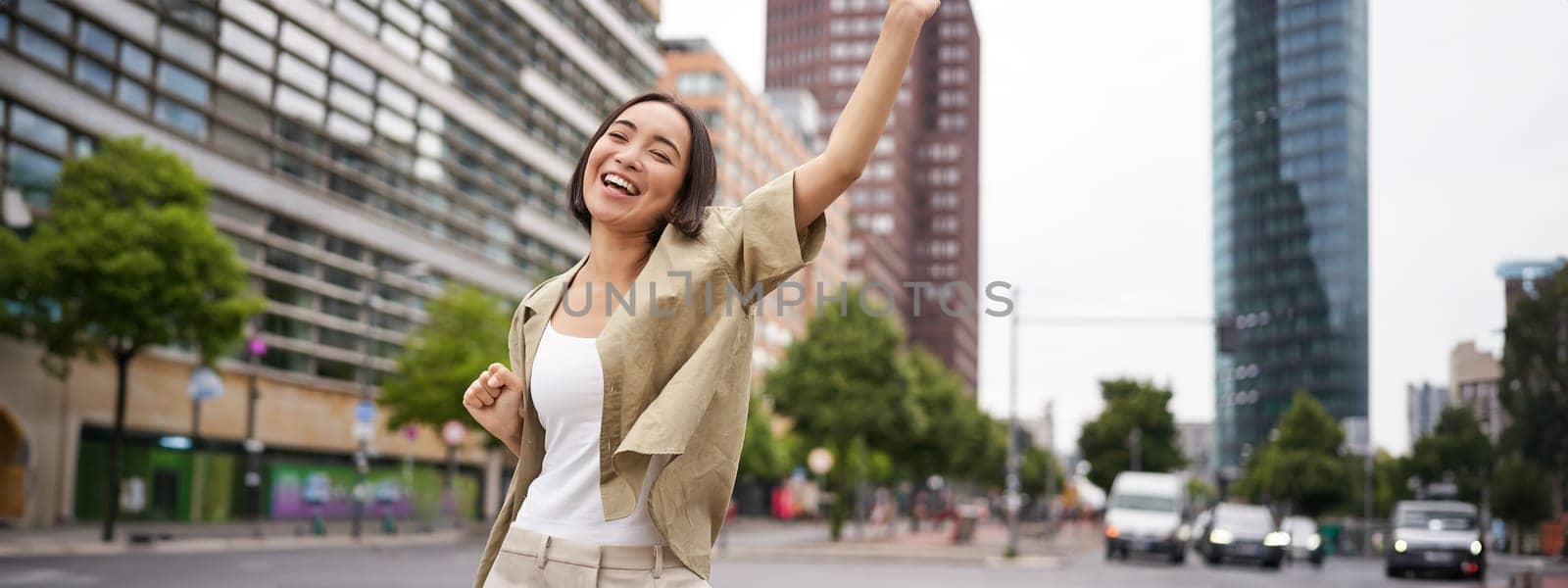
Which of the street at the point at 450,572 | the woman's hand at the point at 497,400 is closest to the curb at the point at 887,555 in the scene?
the street at the point at 450,572

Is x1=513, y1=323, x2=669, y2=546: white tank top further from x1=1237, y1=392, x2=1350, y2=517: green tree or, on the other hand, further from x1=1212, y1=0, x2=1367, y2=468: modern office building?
x1=1212, y1=0, x2=1367, y2=468: modern office building

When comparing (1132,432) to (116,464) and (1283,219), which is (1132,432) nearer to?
(1283,219)

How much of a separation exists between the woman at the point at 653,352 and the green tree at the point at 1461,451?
1809cm

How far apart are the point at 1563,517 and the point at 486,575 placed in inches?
615

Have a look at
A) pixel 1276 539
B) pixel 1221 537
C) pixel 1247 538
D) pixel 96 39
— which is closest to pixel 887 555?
pixel 1221 537

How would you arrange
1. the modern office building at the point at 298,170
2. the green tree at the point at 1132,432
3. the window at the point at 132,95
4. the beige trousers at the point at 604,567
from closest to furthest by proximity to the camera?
the beige trousers at the point at 604,567 → the modern office building at the point at 298,170 → the window at the point at 132,95 → the green tree at the point at 1132,432

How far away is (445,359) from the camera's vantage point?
3781 cm

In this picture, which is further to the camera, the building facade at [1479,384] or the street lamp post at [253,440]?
the street lamp post at [253,440]

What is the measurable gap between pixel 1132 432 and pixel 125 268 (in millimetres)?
57350

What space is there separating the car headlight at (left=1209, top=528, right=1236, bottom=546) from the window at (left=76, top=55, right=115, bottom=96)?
2633 centimetres

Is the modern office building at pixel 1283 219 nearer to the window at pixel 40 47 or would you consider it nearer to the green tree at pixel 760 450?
the green tree at pixel 760 450

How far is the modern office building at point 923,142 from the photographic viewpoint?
140750 mm

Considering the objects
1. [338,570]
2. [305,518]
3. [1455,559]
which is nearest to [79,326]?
[338,570]

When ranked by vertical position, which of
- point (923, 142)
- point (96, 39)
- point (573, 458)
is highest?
point (923, 142)
